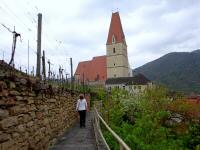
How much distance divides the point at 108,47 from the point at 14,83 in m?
92.3

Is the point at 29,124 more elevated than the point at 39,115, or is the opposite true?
the point at 39,115

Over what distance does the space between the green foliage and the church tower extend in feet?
240

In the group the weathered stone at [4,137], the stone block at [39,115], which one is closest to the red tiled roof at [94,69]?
the stone block at [39,115]

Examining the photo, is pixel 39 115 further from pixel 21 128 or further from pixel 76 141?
pixel 76 141

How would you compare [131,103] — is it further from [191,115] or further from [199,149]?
[199,149]

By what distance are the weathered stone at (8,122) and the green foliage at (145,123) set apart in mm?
4150

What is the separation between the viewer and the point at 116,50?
9694cm

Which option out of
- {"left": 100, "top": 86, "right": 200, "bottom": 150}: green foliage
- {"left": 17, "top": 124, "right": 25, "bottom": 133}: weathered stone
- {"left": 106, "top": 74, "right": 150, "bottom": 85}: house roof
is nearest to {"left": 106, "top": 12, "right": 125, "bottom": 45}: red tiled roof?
{"left": 106, "top": 74, "right": 150, "bottom": 85}: house roof

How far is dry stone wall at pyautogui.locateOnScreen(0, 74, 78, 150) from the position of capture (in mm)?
6129

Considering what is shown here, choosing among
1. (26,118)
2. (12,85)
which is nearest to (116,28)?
(26,118)

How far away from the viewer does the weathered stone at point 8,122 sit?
597cm

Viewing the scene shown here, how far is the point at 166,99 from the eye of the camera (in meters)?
22.4

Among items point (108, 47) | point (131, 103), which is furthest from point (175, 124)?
point (108, 47)

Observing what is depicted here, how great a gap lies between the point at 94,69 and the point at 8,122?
311 ft
